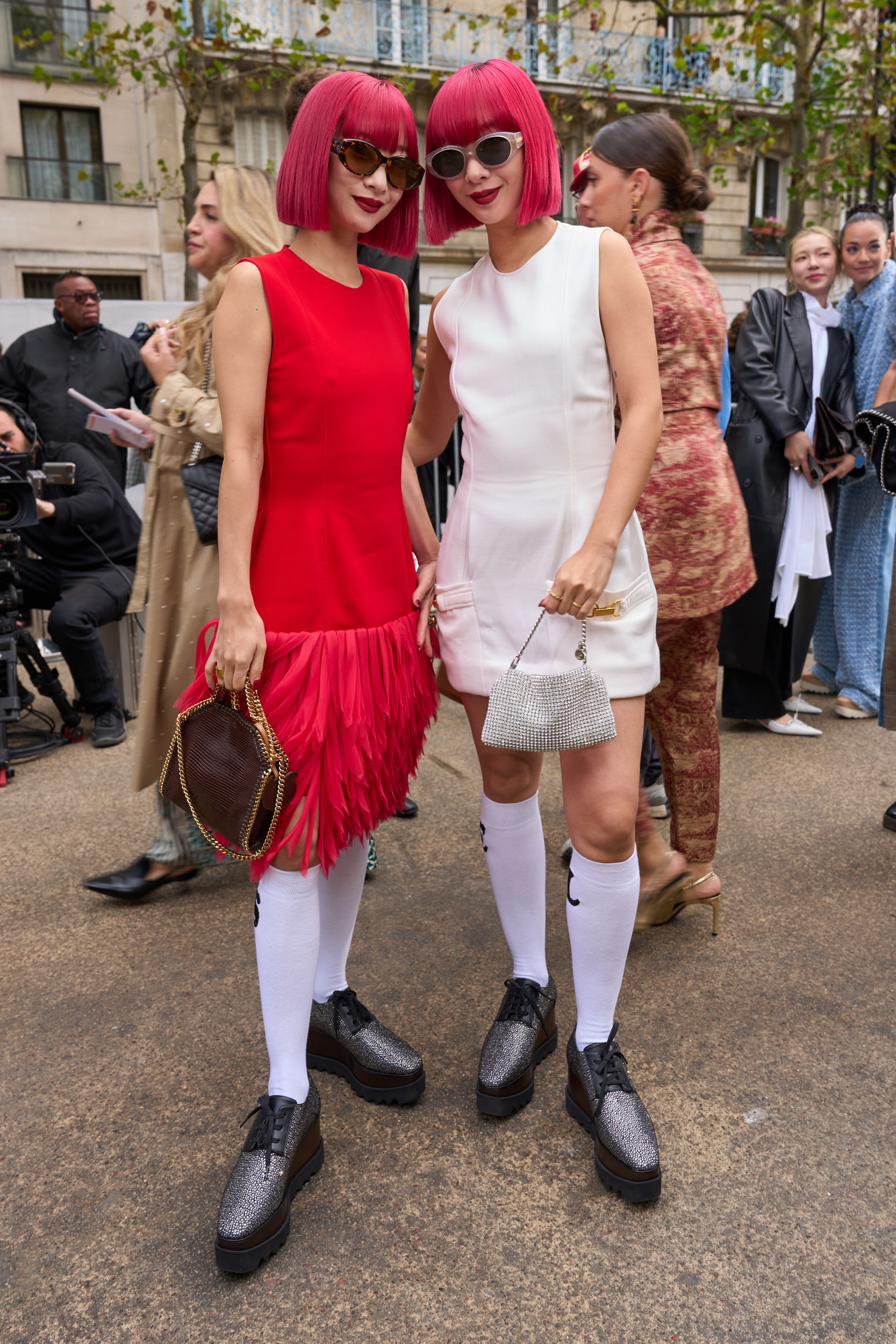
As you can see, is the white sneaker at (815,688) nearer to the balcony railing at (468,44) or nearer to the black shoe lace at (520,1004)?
the black shoe lace at (520,1004)

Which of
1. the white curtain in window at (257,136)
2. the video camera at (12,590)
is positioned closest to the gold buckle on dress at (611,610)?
the video camera at (12,590)

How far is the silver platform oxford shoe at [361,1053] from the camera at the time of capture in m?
2.21

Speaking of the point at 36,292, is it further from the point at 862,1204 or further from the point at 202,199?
the point at 862,1204

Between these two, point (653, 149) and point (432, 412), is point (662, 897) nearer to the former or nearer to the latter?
point (432, 412)

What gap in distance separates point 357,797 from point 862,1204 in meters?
1.18

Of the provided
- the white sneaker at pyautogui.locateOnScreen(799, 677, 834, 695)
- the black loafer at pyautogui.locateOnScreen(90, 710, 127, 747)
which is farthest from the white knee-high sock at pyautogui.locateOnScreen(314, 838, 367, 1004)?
the white sneaker at pyautogui.locateOnScreen(799, 677, 834, 695)

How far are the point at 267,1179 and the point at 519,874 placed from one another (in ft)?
2.56

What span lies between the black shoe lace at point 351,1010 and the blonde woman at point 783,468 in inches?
115

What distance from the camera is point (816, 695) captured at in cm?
549

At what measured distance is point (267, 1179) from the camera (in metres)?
1.83

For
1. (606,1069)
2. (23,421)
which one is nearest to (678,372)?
(606,1069)

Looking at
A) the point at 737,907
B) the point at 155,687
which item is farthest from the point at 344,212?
the point at 737,907

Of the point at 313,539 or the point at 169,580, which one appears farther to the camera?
the point at 169,580

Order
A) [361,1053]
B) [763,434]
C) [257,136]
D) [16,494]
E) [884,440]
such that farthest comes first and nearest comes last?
[257,136], [763,434], [16,494], [884,440], [361,1053]
